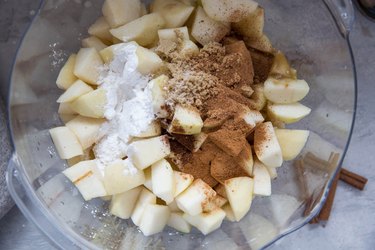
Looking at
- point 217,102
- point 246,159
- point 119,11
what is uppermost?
point 119,11

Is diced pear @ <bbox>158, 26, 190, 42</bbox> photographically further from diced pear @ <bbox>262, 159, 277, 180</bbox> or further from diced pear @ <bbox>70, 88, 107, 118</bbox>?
diced pear @ <bbox>262, 159, 277, 180</bbox>

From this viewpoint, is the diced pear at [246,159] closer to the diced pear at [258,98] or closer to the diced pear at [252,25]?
the diced pear at [258,98]

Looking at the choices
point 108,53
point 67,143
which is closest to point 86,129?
point 67,143

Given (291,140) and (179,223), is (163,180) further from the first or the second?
(291,140)

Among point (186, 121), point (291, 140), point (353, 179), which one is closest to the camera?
point (186, 121)

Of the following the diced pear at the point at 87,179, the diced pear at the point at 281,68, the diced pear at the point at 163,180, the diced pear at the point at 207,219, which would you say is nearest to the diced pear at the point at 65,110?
the diced pear at the point at 87,179

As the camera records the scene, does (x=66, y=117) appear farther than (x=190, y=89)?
Yes
